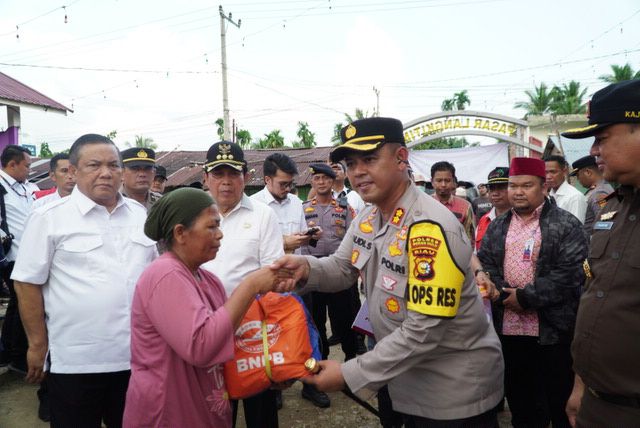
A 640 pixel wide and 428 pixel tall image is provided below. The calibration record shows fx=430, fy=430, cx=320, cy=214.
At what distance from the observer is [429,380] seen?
1978 millimetres

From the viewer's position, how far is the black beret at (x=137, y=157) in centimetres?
440

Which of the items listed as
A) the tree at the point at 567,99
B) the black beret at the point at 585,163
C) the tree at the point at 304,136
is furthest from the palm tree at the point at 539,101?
the black beret at the point at 585,163

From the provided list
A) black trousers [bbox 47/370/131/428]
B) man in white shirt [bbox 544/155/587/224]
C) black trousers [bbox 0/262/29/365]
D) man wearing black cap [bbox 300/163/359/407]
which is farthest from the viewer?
man in white shirt [bbox 544/155/587/224]

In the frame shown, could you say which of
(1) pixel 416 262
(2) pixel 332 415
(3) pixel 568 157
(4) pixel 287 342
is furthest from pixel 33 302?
(3) pixel 568 157

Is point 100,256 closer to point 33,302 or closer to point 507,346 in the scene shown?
point 33,302

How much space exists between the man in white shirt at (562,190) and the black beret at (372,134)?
167 inches

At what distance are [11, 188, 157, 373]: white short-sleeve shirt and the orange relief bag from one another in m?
0.89

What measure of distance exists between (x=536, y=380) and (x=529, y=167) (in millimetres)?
1703

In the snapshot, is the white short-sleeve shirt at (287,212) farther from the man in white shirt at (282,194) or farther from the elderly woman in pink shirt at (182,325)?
the elderly woman in pink shirt at (182,325)

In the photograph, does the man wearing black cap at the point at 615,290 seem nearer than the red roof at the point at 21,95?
Yes

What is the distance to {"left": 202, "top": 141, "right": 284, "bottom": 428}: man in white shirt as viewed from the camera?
299cm

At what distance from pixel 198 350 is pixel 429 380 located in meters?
1.05

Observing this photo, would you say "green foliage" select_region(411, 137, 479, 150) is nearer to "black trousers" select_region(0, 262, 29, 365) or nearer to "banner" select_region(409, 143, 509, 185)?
"banner" select_region(409, 143, 509, 185)

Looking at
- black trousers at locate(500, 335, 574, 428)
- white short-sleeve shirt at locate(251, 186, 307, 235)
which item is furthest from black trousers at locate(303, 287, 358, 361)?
black trousers at locate(500, 335, 574, 428)
